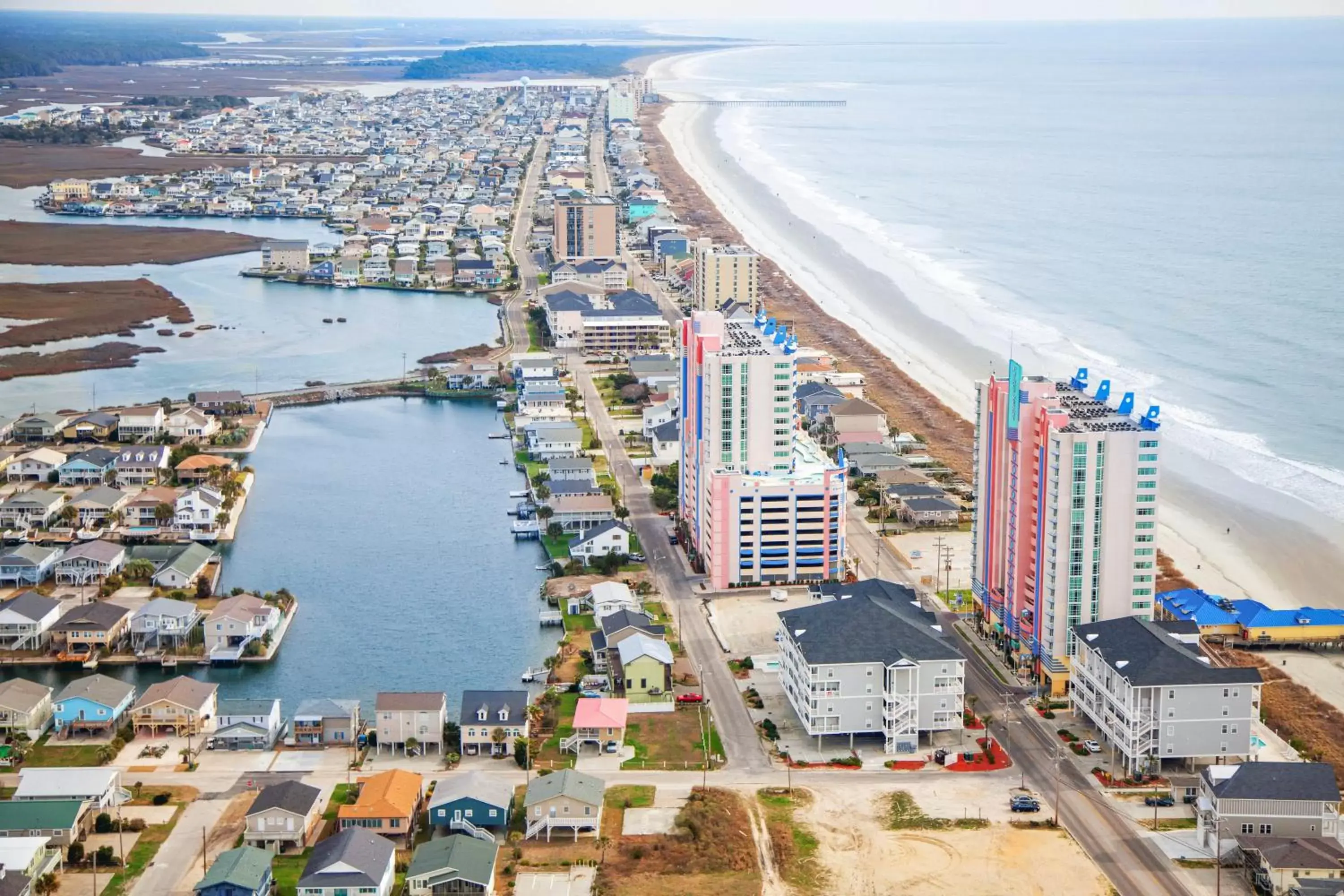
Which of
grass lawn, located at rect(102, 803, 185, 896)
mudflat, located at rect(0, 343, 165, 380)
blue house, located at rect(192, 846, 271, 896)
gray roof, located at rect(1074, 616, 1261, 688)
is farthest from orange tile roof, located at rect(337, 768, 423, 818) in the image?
mudflat, located at rect(0, 343, 165, 380)

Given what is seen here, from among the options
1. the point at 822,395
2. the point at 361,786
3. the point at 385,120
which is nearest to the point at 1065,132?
the point at 385,120

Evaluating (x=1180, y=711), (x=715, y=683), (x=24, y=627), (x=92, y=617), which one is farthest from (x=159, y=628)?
(x=1180, y=711)

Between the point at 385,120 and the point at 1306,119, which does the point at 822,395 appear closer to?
the point at 1306,119

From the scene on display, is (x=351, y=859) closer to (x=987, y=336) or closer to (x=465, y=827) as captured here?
(x=465, y=827)

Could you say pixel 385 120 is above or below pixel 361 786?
above

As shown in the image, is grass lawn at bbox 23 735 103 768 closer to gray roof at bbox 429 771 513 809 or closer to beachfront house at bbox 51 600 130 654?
beachfront house at bbox 51 600 130 654
